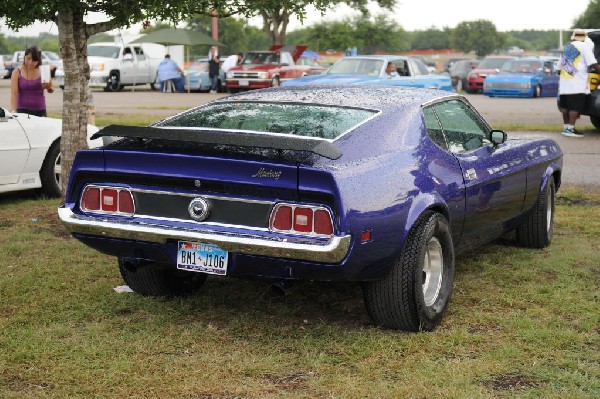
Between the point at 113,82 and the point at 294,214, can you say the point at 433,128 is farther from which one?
the point at 113,82

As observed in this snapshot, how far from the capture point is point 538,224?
24.4 feet

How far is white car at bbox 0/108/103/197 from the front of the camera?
9.15m

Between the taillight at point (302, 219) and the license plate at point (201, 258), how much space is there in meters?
0.36

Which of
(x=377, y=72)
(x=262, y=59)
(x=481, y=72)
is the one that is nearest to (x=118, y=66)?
(x=262, y=59)

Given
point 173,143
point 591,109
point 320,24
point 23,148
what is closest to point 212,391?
point 173,143

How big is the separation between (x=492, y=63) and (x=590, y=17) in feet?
116

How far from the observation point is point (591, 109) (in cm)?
1617

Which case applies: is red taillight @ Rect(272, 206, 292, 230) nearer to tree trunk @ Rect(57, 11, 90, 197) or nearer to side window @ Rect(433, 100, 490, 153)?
side window @ Rect(433, 100, 490, 153)

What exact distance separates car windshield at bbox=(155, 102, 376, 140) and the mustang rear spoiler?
241 millimetres

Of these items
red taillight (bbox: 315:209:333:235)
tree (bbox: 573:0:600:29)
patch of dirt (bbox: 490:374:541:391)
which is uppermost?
tree (bbox: 573:0:600:29)

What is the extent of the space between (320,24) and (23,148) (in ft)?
182

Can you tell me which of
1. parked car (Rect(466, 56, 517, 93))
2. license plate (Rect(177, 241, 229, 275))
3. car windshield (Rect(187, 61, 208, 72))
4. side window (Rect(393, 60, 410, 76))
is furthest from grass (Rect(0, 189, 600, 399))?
parked car (Rect(466, 56, 517, 93))

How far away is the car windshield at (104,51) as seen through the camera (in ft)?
116

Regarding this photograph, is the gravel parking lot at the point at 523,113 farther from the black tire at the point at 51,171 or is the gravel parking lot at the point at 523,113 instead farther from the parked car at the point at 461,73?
the parked car at the point at 461,73
